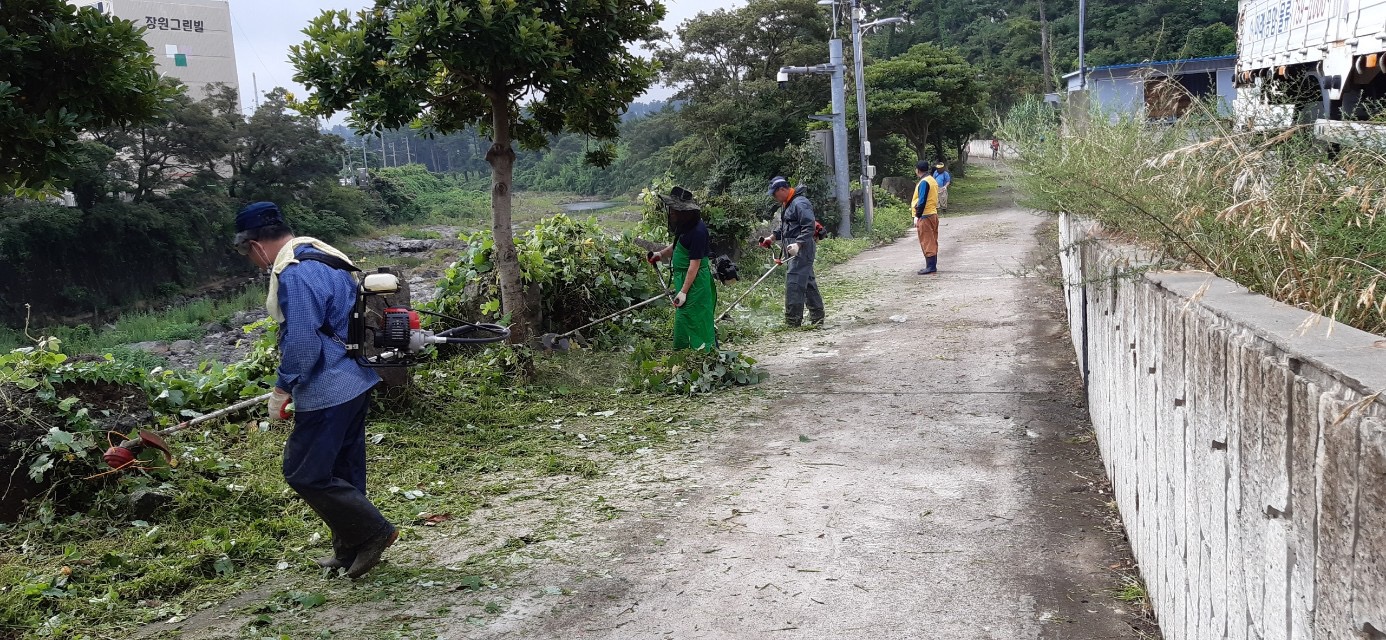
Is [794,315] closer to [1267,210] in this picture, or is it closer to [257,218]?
[257,218]

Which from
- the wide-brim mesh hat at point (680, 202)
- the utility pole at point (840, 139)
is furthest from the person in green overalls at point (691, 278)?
the utility pole at point (840, 139)

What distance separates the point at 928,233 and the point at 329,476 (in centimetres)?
1190

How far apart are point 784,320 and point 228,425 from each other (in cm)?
661

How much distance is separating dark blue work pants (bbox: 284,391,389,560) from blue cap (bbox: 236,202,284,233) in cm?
91

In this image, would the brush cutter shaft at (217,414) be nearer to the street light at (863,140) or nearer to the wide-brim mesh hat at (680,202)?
the wide-brim mesh hat at (680,202)

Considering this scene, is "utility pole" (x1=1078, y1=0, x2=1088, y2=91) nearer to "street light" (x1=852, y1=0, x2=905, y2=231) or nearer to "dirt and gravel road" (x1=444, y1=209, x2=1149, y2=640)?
"dirt and gravel road" (x1=444, y1=209, x2=1149, y2=640)

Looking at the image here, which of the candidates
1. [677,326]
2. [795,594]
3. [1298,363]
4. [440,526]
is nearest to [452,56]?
[677,326]

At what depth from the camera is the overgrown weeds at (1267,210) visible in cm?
283

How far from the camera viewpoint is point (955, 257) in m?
17.4

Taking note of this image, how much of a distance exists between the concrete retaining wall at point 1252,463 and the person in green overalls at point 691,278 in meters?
4.92

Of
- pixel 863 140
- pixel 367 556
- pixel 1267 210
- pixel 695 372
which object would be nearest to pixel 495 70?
pixel 695 372

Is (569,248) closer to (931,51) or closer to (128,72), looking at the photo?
(128,72)

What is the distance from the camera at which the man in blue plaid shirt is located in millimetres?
A: 4648

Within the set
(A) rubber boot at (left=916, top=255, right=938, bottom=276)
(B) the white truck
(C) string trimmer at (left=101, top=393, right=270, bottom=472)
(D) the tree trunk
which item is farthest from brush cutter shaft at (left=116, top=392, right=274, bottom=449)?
(A) rubber boot at (left=916, top=255, right=938, bottom=276)
